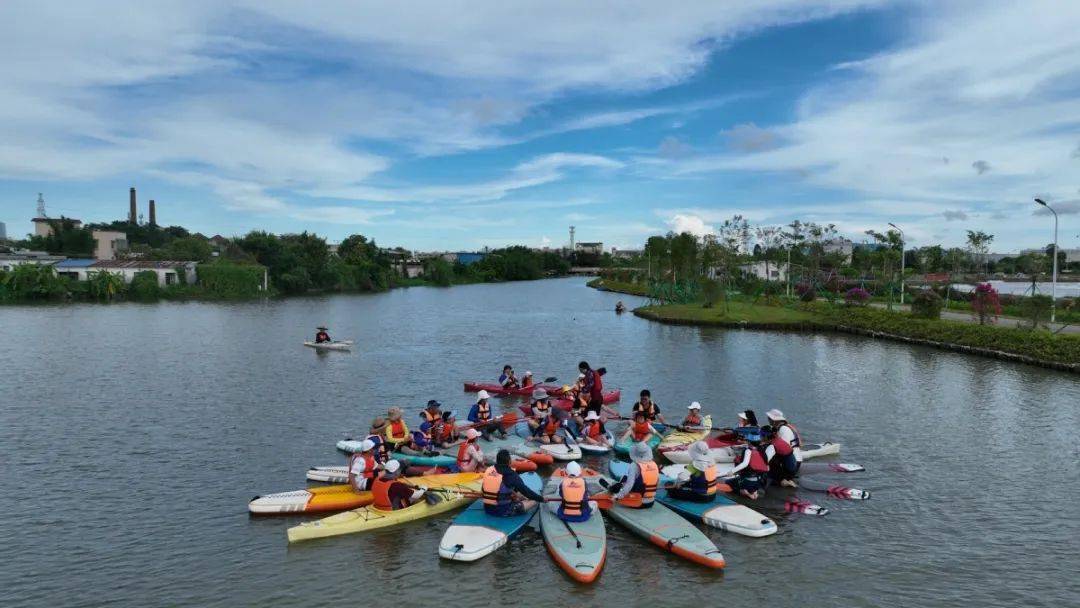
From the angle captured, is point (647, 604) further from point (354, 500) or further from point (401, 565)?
point (354, 500)

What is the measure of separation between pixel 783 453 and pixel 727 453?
2.31 metres

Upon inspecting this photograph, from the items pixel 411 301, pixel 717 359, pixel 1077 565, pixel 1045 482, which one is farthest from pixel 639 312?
pixel 1077 565

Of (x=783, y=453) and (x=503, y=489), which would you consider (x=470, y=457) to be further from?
(x=783, y=453)

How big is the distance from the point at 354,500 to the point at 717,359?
28.5m

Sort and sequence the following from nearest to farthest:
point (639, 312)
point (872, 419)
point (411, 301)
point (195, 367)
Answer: point (872, 419), point (195, 367), point (639, 312), point (411, 301)

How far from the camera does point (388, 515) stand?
15.1 m

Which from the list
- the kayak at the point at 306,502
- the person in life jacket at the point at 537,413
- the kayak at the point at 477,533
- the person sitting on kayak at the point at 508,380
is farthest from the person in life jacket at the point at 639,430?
the person sitting on kayak at the point at 508,380

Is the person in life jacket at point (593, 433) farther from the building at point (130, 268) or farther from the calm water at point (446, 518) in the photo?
the building at point (130, 268)

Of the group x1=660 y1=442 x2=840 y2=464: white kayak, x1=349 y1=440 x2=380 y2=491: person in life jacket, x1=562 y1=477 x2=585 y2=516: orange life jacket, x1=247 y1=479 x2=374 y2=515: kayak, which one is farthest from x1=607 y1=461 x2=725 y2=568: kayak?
x1=247 y1=479 x2=374 y2=515: kayak

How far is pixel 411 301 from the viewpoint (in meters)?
94.4

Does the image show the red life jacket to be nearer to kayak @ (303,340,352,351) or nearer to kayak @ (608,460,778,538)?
kayak @ (608,460,778,538)

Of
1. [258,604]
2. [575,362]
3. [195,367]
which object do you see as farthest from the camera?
[575,362]

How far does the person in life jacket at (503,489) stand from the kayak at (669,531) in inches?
80.7

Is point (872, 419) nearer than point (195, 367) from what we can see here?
Yes
